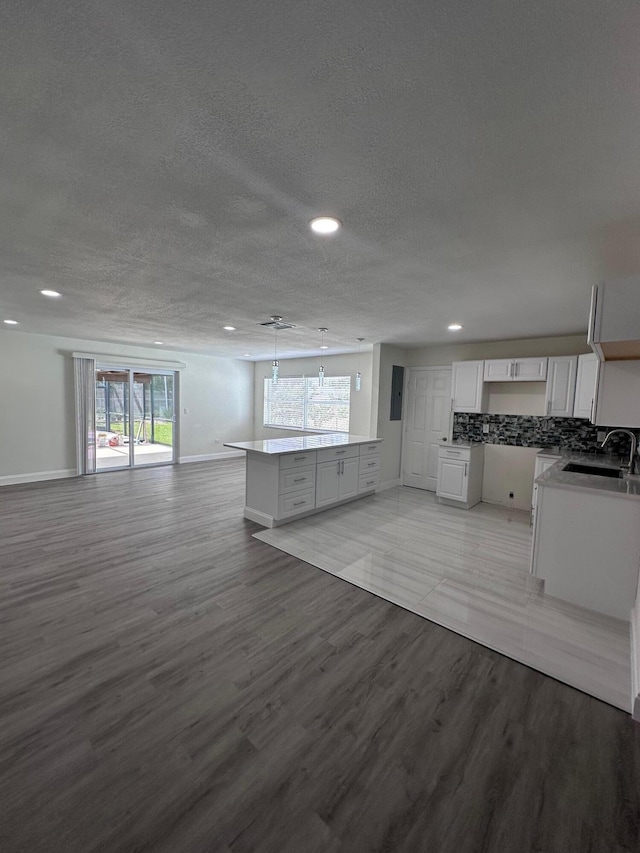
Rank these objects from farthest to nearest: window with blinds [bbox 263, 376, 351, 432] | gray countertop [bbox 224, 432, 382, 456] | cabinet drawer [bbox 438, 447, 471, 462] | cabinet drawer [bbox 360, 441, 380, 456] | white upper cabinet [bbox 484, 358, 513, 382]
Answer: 1. window with blinds [bbox 263, 376, 351, 432]
2. cabinet drawer [bbox 360, 441, 380, 456]
3. cabinet drawer [bbox 438, 447, 471, 462]
4. white upper cabinet [bbox 484, 358, 513, 382]
5. gray countertop [bbox 224, 432, 382, 456]

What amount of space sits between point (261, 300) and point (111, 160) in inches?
78.9

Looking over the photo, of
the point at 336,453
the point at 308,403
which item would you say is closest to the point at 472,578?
the point at 336,453

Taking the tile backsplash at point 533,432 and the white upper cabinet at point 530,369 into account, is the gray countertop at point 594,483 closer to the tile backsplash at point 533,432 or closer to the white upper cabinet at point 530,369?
the tile backsplash at point 533,432

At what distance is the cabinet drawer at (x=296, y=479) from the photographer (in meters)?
4.22

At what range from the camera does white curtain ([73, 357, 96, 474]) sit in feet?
21.2

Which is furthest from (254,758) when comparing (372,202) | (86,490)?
(86,490)

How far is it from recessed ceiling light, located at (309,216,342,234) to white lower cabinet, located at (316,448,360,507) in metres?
3.11

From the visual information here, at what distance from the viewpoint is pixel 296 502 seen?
4.41 m

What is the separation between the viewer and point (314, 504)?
15.3ft

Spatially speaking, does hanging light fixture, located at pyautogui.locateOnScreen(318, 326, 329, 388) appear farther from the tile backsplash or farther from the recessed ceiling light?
the recessed ceiling light

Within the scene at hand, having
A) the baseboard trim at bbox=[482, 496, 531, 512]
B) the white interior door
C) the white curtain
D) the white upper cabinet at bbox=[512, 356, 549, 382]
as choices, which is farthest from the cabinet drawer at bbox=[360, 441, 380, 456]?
the white curtain

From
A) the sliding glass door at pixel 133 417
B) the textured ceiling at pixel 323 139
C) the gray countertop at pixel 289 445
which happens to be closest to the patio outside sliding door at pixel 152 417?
the sliding glass door at pixel 133 417

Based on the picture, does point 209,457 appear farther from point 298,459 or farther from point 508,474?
point 508,474

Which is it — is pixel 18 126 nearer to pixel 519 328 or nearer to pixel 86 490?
pixel 519 328
